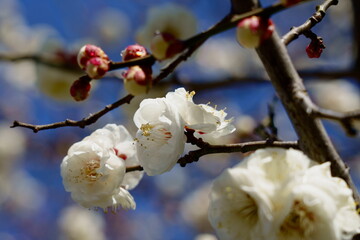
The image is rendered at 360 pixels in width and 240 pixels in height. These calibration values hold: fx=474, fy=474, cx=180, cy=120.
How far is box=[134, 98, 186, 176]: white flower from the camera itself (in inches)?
47.5

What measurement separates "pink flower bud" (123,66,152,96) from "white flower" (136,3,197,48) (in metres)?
1.94

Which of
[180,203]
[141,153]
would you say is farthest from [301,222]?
[180,203]

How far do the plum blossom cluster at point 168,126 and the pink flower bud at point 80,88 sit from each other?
0.17m

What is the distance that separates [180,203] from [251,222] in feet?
20.4

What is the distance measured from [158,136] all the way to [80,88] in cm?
25

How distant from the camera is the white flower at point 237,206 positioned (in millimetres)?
958

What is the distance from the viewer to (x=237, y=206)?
103 centimetres

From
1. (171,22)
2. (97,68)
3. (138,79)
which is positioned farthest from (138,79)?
(171,22)

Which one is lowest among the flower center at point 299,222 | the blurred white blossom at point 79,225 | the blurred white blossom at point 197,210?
the blurred white blossom at point 197,210

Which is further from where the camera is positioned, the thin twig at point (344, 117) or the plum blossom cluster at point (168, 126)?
the plum blossom cluster at point (168, 126)

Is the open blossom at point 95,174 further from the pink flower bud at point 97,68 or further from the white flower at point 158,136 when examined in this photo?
the pink flower bud at point 97,68

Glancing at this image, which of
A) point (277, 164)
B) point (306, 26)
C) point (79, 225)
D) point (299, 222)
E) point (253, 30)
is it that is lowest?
point (79, 225)

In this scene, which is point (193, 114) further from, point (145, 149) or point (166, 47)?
point (166, 47)

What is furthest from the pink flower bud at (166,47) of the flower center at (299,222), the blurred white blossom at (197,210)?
the blurred white blossom at (197,210)
